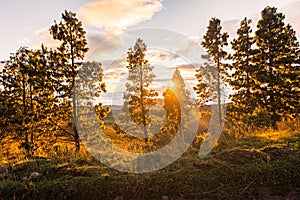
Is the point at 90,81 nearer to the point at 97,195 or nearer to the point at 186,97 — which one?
the point at 97,195

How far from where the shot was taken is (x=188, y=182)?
5.97 m

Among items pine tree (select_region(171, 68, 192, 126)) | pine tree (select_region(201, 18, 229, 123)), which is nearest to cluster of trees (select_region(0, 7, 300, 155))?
pine tree (select_region(201, 18, 229, 123))

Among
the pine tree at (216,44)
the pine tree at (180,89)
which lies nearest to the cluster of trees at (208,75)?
the pine tree at (216,44)

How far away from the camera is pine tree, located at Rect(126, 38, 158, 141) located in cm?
2783

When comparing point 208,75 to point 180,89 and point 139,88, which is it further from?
point 180,89

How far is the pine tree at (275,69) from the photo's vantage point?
19406mm

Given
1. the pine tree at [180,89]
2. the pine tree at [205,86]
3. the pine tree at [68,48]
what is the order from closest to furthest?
the pine tree at [68,48], the pine tree at [205,86], the pine tree at [180,89]

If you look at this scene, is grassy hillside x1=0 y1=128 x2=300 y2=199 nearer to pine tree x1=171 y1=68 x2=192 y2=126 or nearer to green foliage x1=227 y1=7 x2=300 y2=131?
green foliage x1=227 y1=7 x2=300 y2=131

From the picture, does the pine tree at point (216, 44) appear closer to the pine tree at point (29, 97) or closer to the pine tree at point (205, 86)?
the pine tree at point (205, 86)

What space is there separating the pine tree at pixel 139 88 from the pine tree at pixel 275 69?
12.4 metres

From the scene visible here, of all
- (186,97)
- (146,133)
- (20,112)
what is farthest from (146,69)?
(186,97)

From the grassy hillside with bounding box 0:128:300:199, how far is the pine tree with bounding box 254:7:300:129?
13.7m

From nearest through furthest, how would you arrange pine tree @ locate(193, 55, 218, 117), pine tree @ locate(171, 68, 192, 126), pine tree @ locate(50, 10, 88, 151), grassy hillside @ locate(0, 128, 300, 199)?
1. grassy hillside @ locate(0, 128, 300, 199)
2. pine tree @ locate(50, 10, 88, 151)
3. pine tree @ locate(193, 55, 218, 117)
4. pine tree @ locate(171, 68, 192, 126)

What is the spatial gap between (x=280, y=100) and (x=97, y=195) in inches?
736
